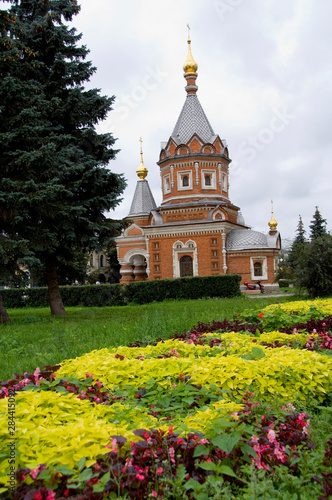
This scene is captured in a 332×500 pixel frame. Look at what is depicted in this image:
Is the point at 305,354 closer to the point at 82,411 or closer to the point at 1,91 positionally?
the point at 82,411

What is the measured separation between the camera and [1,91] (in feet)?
35.8

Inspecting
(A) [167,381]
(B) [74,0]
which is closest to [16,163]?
(B) [74,0]

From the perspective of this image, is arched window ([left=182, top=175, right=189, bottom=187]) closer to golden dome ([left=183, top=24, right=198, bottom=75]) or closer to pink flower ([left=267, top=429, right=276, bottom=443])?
golden dome ([left=183, top=24, right=198, bottom=75])

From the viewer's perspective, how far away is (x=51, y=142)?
11.3 m

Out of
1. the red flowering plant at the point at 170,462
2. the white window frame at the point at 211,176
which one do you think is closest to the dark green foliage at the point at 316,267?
the red flowering plant at the point at 170,462

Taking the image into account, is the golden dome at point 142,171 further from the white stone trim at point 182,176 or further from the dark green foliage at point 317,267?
the dark green foliage at point 317,267

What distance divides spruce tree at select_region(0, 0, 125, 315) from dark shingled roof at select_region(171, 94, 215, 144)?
60.0ft

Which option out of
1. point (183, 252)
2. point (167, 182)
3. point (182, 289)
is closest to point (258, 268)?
point (183, 252)

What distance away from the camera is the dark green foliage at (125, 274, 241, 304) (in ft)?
64.0

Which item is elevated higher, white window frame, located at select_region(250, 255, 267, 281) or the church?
the church

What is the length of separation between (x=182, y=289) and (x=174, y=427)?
17261 mm

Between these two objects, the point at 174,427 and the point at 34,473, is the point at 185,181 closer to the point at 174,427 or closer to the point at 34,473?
the point at 174,427

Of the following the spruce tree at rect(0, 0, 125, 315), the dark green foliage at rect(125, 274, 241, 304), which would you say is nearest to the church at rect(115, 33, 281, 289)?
the dark green foliage at rect(125, 274, 241, 304)

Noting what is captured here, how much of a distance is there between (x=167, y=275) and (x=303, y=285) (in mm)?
15245
